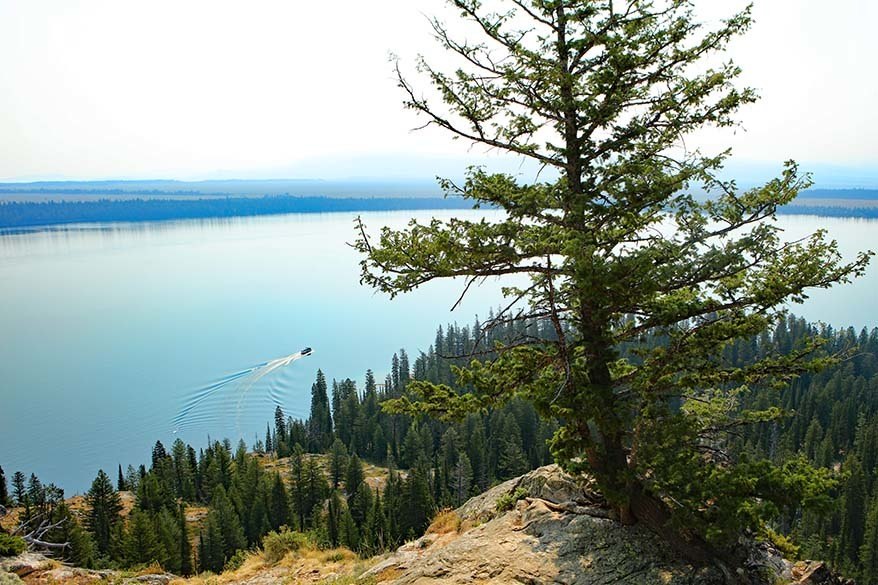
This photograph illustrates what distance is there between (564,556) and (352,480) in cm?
5333

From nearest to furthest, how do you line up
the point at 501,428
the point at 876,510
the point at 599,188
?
the point at 599,188, the point at 876,510, the point at 501,428

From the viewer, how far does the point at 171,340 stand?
99.4 metres

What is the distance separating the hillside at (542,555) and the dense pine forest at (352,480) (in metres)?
14.2

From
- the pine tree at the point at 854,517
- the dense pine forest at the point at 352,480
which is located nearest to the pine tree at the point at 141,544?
the dense pine forest at the point at 352,480

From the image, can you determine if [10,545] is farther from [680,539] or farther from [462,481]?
[462,481]

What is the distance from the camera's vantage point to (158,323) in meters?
111

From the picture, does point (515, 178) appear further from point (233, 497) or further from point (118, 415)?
point (118, 415)

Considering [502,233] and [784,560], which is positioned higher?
[502,233]

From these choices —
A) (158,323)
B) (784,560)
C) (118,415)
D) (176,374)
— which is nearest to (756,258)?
(784,560)

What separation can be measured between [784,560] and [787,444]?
68.0m

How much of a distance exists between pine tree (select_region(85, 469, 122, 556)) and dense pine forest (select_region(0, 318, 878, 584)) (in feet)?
0.34

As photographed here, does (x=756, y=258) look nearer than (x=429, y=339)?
Yes

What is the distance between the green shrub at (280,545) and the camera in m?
13.7

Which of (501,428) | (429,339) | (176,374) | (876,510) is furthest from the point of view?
(429,339)
